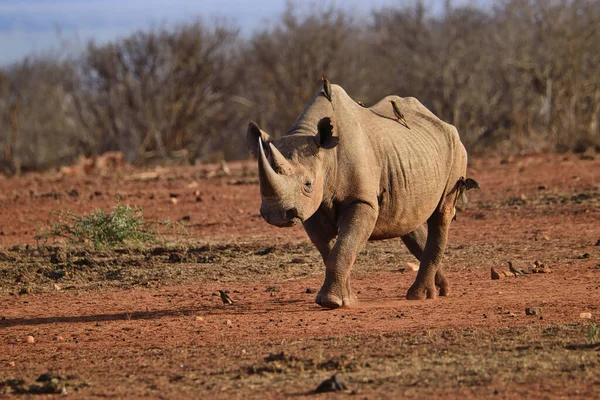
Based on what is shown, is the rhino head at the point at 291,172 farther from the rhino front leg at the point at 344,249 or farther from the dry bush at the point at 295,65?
the dry bush at the point at 295,65

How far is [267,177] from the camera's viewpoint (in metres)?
7.47

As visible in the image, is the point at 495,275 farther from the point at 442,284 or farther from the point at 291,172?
the point at 291,172

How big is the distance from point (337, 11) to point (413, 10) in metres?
3.76

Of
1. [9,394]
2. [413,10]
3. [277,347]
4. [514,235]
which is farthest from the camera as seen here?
[413,10]

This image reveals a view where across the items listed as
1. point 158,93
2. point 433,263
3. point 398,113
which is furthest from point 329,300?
point 158,93

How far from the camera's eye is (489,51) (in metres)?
30.5

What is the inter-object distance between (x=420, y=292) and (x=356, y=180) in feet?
4.49

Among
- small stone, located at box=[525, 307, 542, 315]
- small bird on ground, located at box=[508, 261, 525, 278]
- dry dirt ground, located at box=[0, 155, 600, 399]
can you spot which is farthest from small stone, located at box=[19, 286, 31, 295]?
small stone, located at box=[525, 307, 542, 315]

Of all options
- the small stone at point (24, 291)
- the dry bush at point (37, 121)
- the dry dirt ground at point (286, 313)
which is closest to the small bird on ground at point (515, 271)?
the dry dirt ground at point (286, 313)

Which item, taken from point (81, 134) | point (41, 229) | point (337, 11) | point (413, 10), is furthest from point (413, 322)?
point (413, 10)

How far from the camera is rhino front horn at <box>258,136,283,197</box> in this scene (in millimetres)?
7398

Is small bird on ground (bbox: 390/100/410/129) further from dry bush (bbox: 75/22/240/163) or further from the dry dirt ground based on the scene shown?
dry bush (bbox: 75/22/240/163)

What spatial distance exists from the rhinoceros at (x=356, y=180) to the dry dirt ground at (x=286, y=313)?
1.61ft

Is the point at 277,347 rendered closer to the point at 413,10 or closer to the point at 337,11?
the point at 337,11
